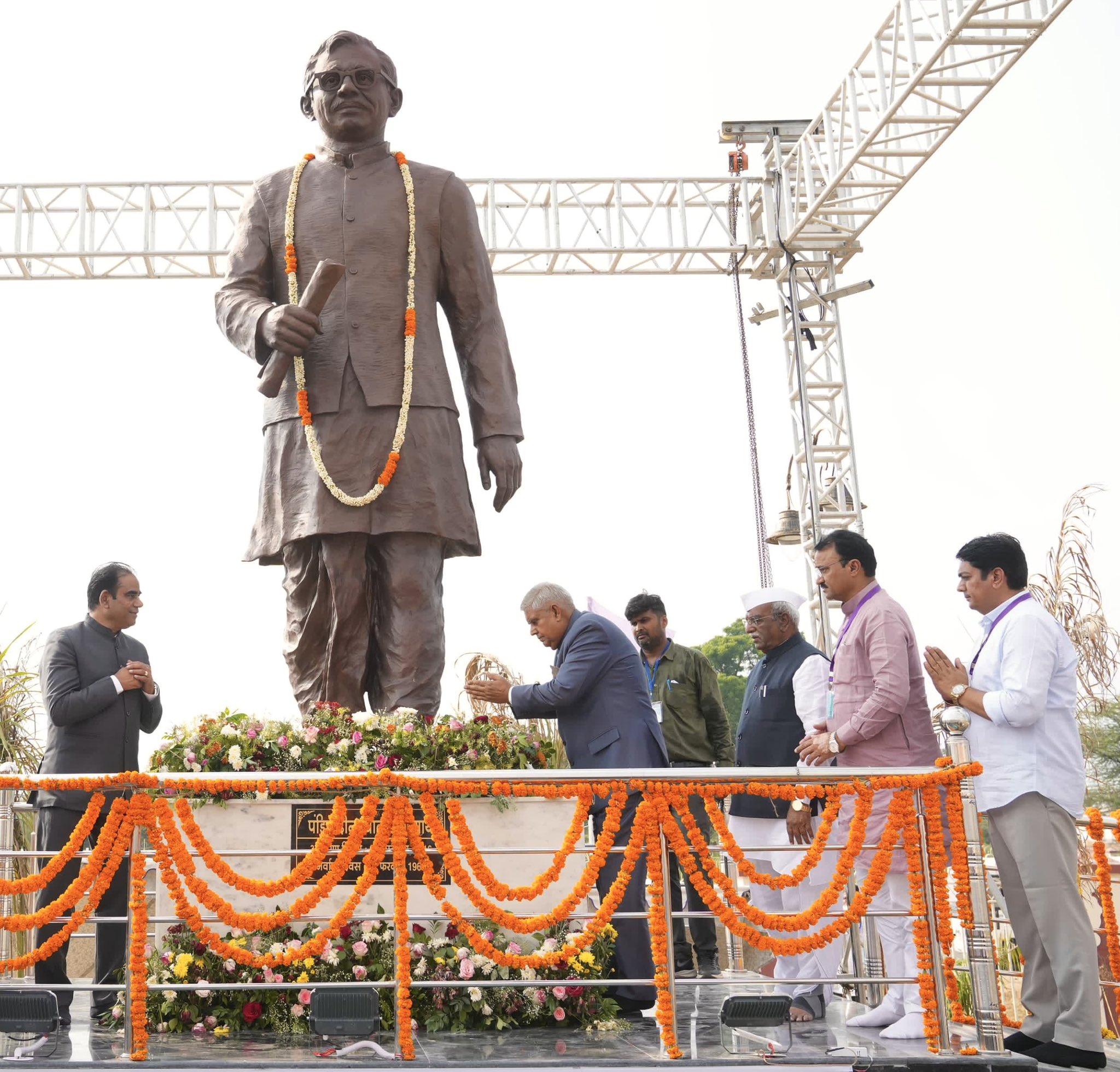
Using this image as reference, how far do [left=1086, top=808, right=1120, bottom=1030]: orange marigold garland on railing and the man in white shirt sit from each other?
0.20 m

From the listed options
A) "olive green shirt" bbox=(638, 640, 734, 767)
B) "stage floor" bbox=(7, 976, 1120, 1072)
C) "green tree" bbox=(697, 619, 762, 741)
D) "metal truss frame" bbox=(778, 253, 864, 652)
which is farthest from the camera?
"green tree" bbox=(697, 619, 762, 741)

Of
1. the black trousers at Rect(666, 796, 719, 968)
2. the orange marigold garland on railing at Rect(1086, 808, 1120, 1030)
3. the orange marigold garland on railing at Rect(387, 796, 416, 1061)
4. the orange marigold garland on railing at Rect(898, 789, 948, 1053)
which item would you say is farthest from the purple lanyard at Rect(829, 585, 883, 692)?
the orange marigold garland on railing at Rect(387, 796, 416, 1061)

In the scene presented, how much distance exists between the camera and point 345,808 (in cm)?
364

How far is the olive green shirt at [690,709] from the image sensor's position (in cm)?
607

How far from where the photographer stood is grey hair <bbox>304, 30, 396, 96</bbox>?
14.8 feet

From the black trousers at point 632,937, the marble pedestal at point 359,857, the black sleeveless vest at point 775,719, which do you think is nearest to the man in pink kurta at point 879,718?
the black sleeveless vest at point 775,719

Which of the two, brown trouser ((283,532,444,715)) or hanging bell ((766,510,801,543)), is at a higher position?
hanging bell ((766,510,801,543))

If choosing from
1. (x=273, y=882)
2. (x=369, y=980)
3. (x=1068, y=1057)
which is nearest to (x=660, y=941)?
(x=369, y=980)

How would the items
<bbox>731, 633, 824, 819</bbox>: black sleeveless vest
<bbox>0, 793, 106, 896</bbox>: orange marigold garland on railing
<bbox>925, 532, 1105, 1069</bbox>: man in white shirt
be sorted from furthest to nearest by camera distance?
<bbox>731, 633, 824, 819</bbox>: black sleeveless vest, <bbox>925, 532, 1105, 1069</bbox>: man in white shirt, <bbox>0, 793, 106, 896</bbox>: orange marigold garland on railing

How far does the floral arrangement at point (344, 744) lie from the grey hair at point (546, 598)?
1.46 ft

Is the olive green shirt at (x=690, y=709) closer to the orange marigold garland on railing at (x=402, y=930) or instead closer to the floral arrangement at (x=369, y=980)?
the floral arrangement at (x=369, y=980)

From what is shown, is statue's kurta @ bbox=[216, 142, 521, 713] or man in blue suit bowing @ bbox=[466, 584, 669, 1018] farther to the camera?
statue's kurta @ bbox=[216, 142, 521, 713]

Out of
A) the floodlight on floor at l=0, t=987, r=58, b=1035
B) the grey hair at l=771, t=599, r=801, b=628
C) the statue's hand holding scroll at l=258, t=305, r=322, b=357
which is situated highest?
the statue's hand holding scroll at l=258, t=305, r=322, b=357

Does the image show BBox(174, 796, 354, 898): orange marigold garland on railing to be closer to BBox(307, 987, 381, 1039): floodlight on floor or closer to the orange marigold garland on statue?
BBox(307, 987, 381, 1039): floodlight on floor
